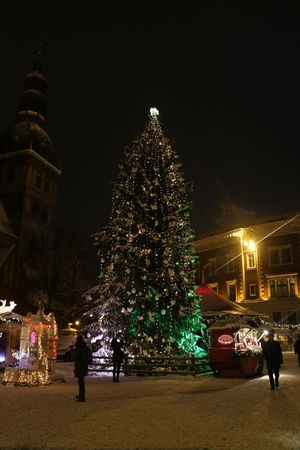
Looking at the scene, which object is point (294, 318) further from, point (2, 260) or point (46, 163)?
point (46, 163)

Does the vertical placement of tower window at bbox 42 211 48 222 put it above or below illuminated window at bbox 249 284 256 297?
above

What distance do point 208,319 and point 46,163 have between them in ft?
178

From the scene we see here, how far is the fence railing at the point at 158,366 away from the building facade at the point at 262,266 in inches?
989

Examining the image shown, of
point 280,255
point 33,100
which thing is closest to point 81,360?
point 280,255

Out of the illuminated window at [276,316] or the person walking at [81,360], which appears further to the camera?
the illuminated window at [276,316]

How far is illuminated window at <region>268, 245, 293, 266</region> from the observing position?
46.1 meters

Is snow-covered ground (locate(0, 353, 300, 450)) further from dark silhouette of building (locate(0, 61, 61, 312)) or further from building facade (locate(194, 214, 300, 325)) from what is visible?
dark silhouette of building (locate(0, 61, 61, 312))

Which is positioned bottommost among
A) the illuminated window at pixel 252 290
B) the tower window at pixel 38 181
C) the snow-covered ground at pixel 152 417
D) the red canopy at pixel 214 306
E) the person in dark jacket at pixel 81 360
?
the snow-covered ground at pixel 152 417

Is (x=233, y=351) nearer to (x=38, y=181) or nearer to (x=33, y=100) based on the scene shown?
(x=38, y=181)

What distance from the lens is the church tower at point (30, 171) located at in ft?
229

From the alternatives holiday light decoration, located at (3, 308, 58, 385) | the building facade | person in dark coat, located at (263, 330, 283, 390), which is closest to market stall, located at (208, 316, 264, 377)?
person in dark coat, located at (263, 330, 283, 390)

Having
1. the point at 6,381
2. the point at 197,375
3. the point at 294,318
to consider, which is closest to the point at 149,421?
the point at 6,381

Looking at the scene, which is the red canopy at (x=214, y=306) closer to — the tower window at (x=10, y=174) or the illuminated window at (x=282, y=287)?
the illuminated window at (x=282, y=287)

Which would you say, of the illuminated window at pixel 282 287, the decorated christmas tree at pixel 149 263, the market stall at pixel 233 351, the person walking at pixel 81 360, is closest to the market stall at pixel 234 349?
the market stall at pixel 233 351
